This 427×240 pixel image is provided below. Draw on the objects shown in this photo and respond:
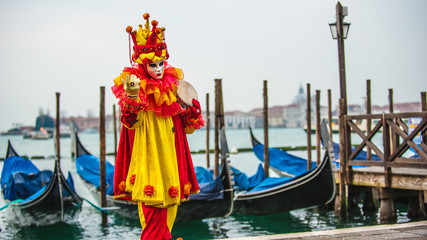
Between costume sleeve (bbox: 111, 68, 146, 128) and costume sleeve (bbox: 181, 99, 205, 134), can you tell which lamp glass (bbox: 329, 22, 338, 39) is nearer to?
costume sleeve (bbox: 181, 99, 205, 134)

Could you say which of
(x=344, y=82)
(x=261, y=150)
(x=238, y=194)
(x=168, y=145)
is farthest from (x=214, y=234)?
(x=168, y=145)

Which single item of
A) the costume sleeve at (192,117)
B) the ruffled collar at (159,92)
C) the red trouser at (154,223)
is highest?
the ruffled collar at (159,92)

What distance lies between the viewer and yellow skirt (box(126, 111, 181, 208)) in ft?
8.33

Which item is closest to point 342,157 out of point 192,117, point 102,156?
point 102,156

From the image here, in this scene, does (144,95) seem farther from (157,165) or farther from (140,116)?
(157,165)

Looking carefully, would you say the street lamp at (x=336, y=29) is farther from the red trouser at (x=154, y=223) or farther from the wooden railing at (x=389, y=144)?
the red trouser at (x=154, y=223)

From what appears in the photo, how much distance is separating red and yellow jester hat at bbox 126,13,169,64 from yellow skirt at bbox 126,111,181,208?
313 mm

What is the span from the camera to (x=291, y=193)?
763 cm

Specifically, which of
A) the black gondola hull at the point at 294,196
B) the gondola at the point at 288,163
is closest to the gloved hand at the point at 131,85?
the black gondola hull at the point at 294,196

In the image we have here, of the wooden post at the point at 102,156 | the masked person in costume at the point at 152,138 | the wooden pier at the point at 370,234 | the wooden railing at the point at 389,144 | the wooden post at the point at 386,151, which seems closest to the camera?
the masked person in costume at the point at 152,138

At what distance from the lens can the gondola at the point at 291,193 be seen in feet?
23.9

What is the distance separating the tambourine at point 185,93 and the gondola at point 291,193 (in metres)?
4.32

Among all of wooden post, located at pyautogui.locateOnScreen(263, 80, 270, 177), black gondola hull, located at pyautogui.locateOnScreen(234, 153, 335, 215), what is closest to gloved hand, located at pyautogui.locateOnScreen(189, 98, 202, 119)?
black gondola hull, located at pyautogui.locateOnScreen(234, 153, 335, 215)

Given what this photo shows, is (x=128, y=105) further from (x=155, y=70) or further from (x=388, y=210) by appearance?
(x=388, y=210)
